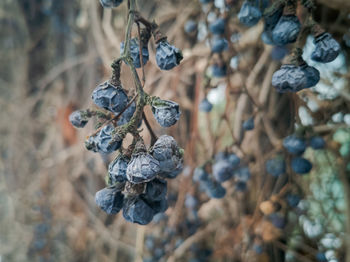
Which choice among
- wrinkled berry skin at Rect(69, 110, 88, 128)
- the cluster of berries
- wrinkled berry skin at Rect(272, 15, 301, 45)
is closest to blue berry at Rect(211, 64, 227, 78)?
the cluster of berries

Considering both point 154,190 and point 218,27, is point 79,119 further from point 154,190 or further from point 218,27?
point 218,27

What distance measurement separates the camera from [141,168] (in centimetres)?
45

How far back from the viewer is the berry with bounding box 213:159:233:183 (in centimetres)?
95

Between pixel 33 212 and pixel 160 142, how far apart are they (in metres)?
1.59

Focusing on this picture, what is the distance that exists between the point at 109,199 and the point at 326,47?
459mm

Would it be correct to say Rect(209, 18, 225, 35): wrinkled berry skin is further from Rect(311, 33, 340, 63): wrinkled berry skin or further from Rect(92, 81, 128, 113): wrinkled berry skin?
Rect(92, 81, 128, 113): wrinkled berry skin

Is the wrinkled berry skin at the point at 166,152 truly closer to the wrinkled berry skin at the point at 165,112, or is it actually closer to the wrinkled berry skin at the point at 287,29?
the wrinkled berry skin at the point at 165,112

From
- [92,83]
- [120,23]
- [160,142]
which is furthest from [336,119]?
[92,83]

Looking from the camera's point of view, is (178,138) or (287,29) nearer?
(287,29)

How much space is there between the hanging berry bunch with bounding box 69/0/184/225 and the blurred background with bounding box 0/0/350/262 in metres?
0.11

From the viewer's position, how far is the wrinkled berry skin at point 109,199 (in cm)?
54

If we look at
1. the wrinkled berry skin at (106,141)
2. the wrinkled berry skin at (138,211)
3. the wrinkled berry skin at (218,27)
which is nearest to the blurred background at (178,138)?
the wrinkled berry skin at (218,27)

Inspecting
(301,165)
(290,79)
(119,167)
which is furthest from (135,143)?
(301,165)

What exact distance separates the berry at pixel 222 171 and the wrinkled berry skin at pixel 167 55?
0.48 meters
